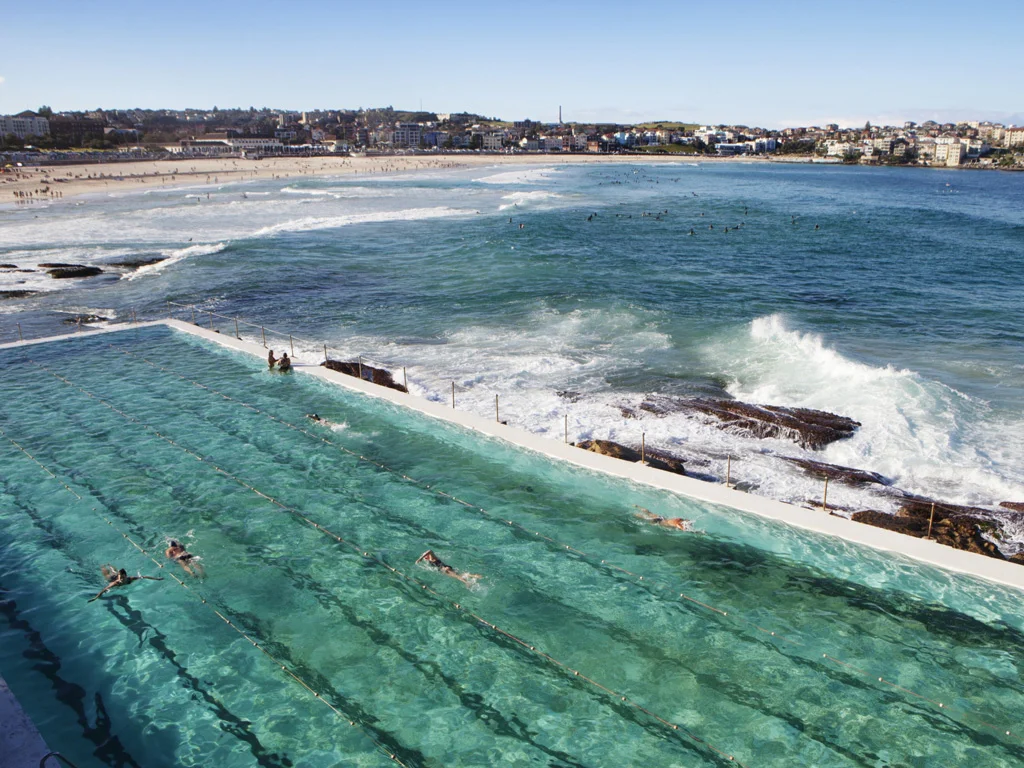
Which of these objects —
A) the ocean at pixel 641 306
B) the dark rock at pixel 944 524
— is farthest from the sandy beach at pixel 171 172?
the dark rock at pixel 944 524

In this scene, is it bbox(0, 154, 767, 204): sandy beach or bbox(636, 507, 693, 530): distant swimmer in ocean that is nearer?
bbox(636, 507, 693, 530): distant swimmer in ocean

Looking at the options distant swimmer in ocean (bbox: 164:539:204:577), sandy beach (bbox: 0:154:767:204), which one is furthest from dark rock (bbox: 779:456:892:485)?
sandy beach (bbox: 0:154:767:204)

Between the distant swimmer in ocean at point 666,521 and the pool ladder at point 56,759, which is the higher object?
the pool ladder at point 56,759

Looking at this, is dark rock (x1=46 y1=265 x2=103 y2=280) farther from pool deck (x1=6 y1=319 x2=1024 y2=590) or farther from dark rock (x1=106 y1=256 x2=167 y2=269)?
pool deck (x1=6 y1=319 x2=1024 y2=590)

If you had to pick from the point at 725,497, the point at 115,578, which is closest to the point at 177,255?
the point at 115,578

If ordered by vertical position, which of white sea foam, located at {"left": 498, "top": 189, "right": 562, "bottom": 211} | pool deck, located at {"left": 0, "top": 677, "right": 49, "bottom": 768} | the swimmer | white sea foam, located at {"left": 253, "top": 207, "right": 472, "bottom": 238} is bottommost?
pool deck, located at {"left": 0, "top": 677, "right": 49, "bottom": 768}

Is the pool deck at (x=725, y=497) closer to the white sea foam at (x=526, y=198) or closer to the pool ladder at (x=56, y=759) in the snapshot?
the pool ladder at (x=56, y=759)

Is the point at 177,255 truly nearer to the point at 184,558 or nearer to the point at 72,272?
the point at 72,272
